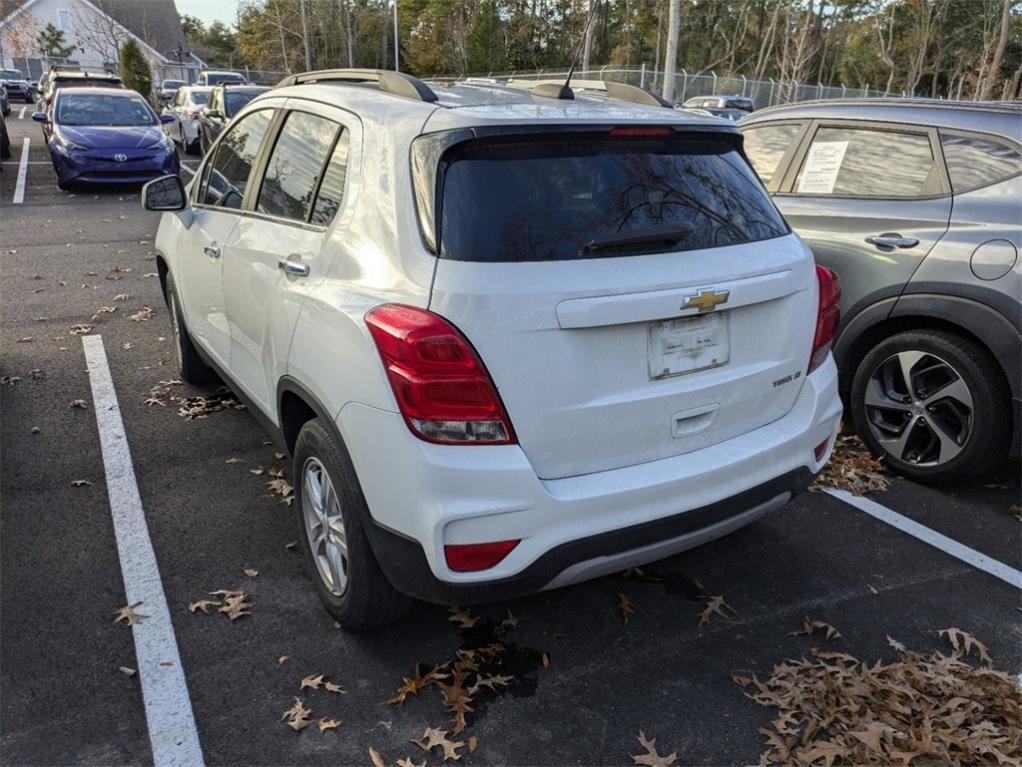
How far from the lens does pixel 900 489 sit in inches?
166

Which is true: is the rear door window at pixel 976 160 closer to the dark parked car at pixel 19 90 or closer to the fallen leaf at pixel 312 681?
the fallen leaf at pixel 312 681

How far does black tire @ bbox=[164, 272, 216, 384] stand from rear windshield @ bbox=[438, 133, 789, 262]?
3.14m

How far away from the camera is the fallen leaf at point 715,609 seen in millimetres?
3121

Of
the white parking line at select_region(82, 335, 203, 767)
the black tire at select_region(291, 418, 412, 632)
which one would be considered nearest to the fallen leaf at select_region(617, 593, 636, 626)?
the black tire at select_region(291, 418, 412, 632)

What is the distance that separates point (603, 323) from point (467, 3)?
5780 centimetres

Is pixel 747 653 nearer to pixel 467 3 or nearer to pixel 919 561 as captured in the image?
pixel 919 561

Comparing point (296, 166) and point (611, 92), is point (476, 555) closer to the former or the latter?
point (296, 166)

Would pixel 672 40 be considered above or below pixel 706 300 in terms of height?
above

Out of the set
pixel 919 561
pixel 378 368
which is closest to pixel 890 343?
pixel 919 561

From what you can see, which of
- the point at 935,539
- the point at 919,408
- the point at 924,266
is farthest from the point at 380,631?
the point at 924,266

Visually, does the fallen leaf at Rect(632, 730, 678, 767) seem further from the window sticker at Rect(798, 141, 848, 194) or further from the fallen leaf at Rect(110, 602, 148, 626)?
the window sticker at Rect(798, 141, 848, 194)

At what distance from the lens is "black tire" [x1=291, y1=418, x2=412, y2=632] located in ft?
8.45

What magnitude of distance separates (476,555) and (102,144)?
1336cm

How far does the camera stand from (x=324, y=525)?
2.96 m
